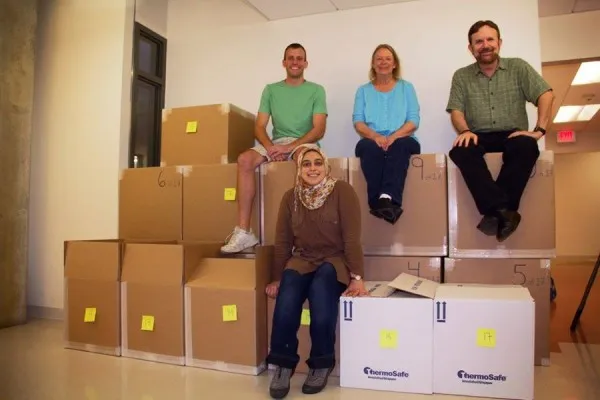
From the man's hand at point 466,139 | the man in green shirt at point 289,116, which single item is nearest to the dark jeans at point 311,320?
the man in green shirt at point 289,116

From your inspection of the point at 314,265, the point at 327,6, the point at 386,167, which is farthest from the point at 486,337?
the point at 327,6

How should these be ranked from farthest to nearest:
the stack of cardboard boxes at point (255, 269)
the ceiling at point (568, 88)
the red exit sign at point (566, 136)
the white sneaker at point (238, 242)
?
1. the red exit sign at point (566, 136)
2. the ceiling at point (568, 88)
3. the white sneaker at point (238, 242)
4. the stack of cardboard boxes at point (255, 269)

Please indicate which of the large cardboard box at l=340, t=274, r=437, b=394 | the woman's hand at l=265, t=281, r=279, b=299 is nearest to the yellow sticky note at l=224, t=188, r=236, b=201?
the woman's hand at l=265, t=281, r=279, b=299

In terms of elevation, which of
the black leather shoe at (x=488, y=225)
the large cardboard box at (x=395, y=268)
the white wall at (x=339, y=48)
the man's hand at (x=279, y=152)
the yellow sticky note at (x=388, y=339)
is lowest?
the yellow sticky note at (x=388, y=339)

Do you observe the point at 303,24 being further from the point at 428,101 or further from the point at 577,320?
the point at 577,320

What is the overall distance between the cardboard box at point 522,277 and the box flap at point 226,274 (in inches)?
40.9

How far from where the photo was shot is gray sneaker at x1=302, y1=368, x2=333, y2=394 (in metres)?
1.96

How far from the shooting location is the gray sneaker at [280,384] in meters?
1.90

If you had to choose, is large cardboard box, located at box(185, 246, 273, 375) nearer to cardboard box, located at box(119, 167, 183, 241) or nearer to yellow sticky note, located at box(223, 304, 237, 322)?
yellow sticky note, located at box(223, 304, 237, 322)

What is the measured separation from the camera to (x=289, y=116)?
296cm

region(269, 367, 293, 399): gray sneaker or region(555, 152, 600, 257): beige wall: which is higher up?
region(555, 152, 600, 257): beige wall

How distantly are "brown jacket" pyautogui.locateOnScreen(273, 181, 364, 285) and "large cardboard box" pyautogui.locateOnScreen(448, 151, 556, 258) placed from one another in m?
0.59

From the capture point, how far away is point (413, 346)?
195 cm

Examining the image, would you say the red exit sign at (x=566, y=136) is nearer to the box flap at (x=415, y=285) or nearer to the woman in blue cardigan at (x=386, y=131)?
the woman in blue cardigan at (x=386, y=131)
